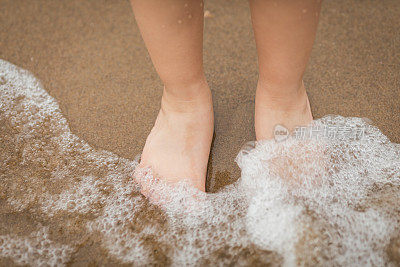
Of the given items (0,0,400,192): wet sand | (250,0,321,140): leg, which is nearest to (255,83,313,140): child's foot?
(250,0,321,140): leg

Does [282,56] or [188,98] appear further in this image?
[188,98]

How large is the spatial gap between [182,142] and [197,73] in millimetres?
204

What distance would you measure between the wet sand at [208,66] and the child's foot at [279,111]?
12cm

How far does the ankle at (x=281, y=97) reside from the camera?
0.87m

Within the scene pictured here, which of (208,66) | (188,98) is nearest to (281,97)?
(188,98)

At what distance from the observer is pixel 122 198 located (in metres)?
0.94

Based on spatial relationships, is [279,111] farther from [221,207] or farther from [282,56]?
[221,207]

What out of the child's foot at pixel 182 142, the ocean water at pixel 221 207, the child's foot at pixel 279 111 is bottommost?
the ocean water at pixel 221 207

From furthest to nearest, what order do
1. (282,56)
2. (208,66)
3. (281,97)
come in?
(208,66) < (281,97) < (282,56)

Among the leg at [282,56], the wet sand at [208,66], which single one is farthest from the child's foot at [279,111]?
the wet sand at [208,66]

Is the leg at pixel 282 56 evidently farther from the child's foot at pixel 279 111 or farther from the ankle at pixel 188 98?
the ankle at pixel 188 98

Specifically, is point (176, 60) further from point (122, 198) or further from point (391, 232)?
point (391, 232)

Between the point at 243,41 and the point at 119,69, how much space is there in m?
0.52

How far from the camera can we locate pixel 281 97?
0.89 meters
